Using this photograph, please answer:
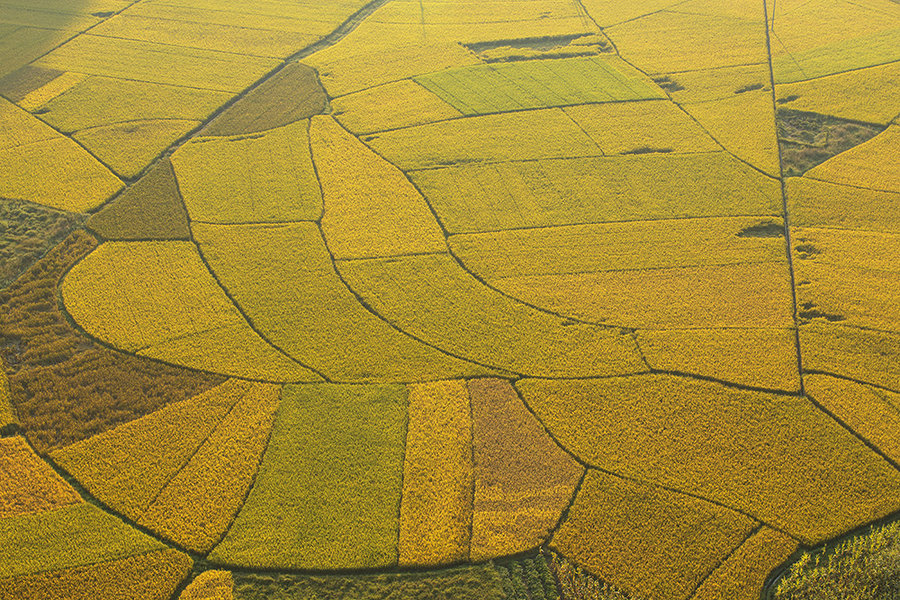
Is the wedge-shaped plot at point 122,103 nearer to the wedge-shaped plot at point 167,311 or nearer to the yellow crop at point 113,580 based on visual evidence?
the wedge-shaped plot at point 167,311

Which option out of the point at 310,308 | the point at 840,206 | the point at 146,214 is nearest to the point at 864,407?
the point at 840,206

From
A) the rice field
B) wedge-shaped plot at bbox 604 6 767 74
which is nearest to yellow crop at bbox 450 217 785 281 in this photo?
the rice field

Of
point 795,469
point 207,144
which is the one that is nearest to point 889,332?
point 795,469

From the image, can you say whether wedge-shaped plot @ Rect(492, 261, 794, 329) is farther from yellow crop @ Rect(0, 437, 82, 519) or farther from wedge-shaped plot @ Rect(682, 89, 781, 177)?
yellow crop @ Rect(0, 437, 82, 519)

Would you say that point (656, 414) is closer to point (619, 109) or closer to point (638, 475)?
point (638, 475)

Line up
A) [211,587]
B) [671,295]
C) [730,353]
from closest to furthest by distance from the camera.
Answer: [211,587]
[730,353]
[671,295]

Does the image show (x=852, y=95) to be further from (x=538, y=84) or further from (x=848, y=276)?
(x=848, y=276)

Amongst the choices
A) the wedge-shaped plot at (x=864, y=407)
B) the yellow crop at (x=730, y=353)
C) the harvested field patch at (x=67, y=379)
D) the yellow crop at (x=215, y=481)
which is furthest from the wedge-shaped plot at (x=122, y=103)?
the wedge-shaped plot at (x=864, y=407)
